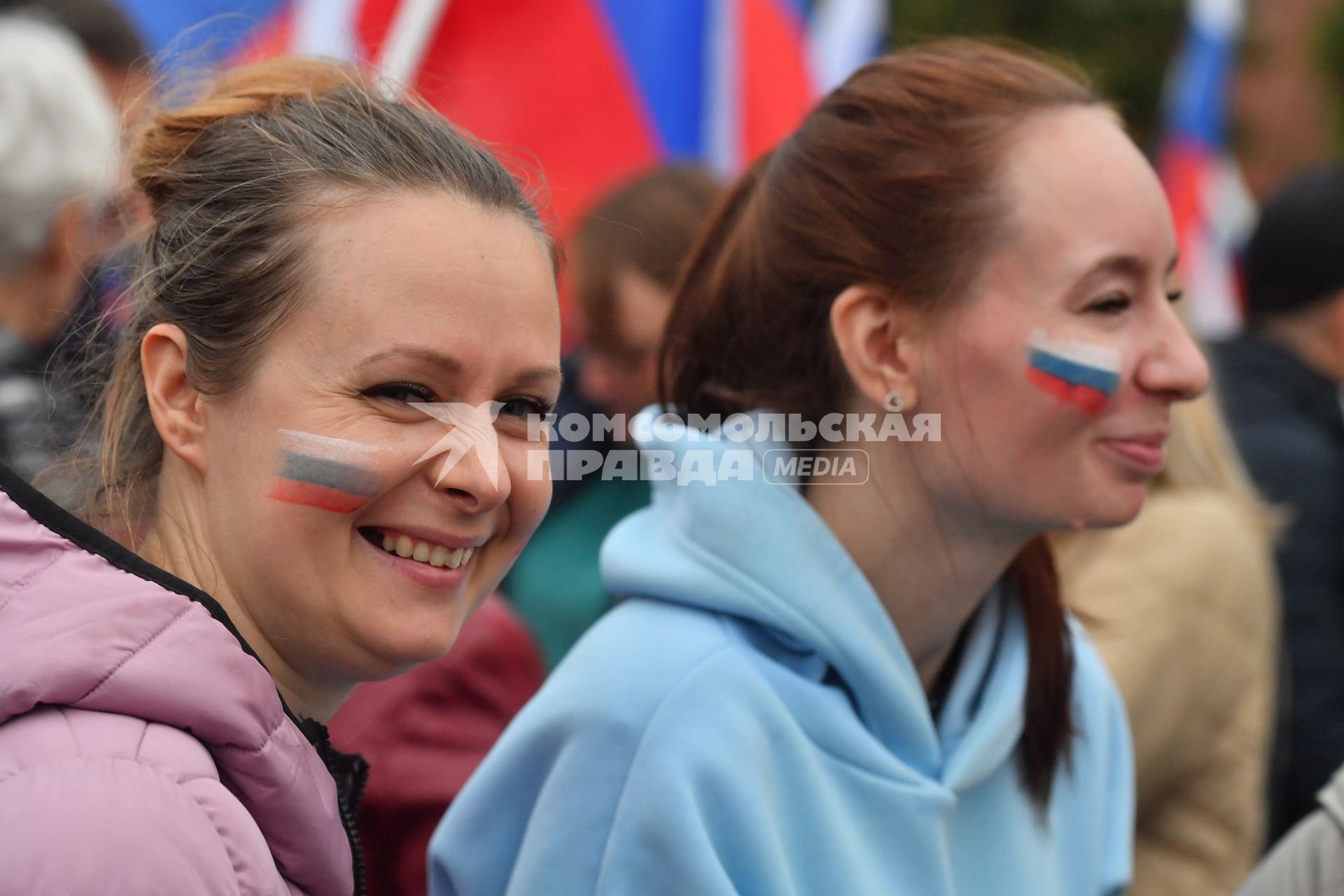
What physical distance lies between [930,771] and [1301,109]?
16818 millimetres

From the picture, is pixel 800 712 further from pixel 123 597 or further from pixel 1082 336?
pixel 123 597

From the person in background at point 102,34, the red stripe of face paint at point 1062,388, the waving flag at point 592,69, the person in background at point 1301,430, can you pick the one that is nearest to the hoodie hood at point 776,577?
the red stripe of face paint at point 1062,388

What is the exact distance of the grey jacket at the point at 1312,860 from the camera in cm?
207

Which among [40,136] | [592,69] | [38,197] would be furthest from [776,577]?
[592,69]

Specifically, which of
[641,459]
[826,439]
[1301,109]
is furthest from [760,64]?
[1301,109]

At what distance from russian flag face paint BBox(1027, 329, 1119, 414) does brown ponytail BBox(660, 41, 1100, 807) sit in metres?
0.16

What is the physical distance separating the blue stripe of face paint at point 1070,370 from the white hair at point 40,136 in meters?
1.94

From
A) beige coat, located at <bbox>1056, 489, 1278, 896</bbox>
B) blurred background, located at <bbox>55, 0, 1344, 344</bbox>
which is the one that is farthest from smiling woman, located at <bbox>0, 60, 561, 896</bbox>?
beige coat, located at <bbox>1056, 489, 1278, 896</bbox>

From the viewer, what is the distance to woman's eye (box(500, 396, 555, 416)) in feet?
5.29

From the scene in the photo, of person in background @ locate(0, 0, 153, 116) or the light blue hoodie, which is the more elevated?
person in background @ locate(0, 0, 153, 116)

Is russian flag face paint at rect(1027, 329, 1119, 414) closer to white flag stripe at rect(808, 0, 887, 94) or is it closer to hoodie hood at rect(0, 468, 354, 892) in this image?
hoodie hood at rect(0, 468, 354, 892)

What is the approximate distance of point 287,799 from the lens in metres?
1.32

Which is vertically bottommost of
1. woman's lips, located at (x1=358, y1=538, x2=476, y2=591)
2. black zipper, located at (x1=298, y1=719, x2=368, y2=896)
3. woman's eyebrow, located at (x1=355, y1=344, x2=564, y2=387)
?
black zipper, located at (x1=298, y1=719, x2=368, y2=896)

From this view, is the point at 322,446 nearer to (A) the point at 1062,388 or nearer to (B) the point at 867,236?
(B) the point at 867,236
